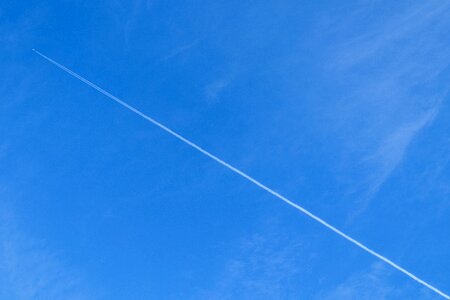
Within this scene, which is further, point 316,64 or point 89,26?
point 89,26

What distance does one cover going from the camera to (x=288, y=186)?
45.5 feet

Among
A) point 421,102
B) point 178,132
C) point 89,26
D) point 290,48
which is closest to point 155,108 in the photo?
point 178,132

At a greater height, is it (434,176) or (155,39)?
(155,39)

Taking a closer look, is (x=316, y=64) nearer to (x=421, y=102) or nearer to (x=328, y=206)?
(x=421, y=102)

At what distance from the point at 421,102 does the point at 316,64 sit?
296 cm

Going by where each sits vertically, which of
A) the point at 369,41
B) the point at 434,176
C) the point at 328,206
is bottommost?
the point at 328,206

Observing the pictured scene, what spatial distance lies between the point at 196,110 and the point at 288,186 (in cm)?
341

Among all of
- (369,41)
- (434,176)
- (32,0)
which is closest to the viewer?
(434,176)

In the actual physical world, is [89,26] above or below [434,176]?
above

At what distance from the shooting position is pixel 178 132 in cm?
1457

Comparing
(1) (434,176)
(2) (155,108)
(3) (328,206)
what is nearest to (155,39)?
(2) (155,108)

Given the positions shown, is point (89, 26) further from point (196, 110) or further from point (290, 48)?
point (290, 48)

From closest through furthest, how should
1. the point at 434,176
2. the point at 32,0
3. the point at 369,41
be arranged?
the point at 434,176
the point at 369,41
the point at 32,0

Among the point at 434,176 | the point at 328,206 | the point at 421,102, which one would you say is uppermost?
the point at 421,102
